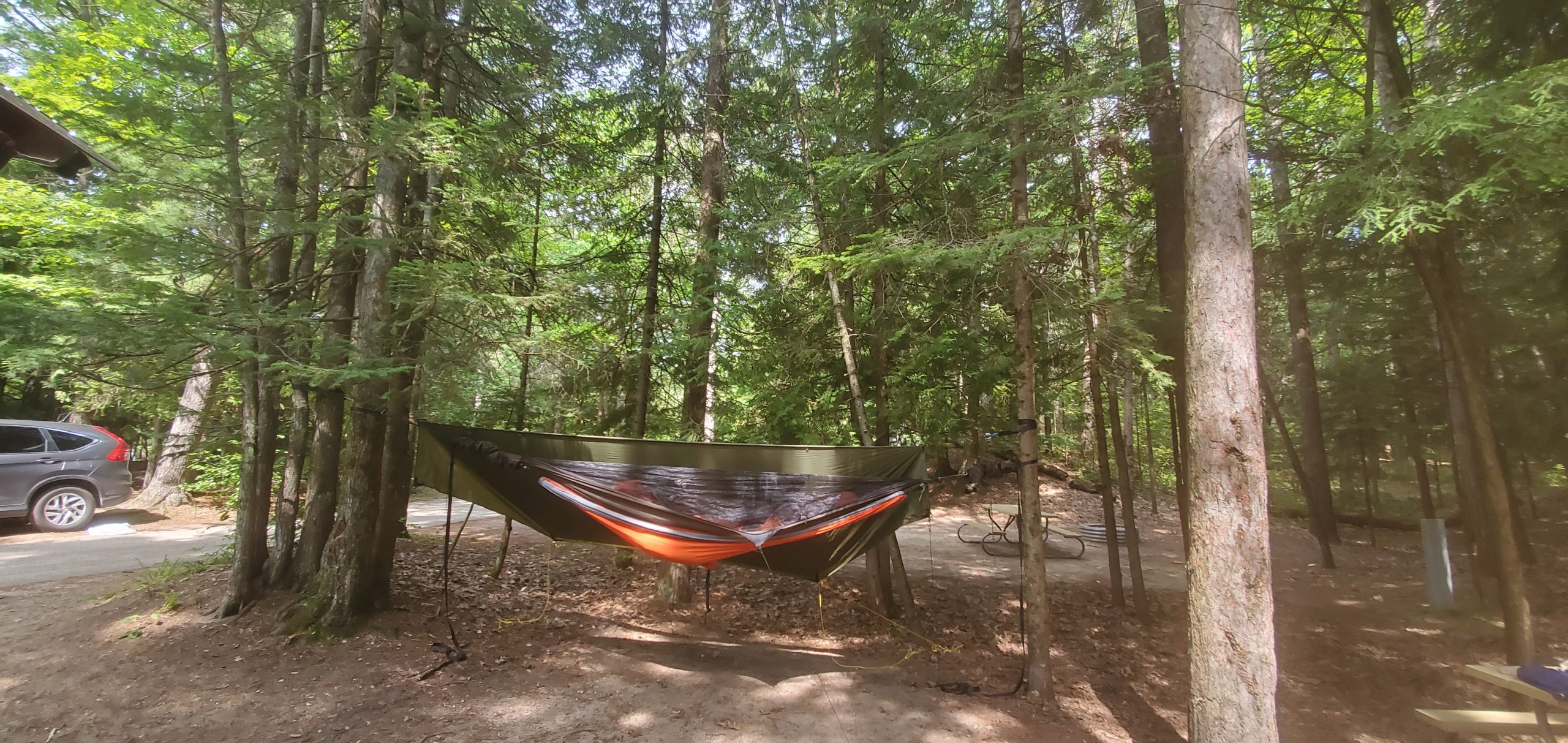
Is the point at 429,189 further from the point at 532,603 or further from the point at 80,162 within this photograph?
the point at 532,603

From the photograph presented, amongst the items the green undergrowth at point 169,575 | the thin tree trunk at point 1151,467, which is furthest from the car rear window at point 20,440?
the thin tree trunk at point 1151,467

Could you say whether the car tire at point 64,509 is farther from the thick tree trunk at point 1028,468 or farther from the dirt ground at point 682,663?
the thick tree trunk at point 1028,468

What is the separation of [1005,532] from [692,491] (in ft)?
19.0

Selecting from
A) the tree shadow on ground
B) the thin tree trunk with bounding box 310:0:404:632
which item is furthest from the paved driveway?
the tree shadow on ground

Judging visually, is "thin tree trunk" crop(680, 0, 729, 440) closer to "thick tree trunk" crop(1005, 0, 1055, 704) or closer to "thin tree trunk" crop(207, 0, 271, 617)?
"thick tree trunk" crop(1005, 0, 1055, 704)

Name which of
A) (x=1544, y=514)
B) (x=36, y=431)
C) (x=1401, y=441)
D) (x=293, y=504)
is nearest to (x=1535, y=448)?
(x=1401, y=441)

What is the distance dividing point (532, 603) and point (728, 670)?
7.81 feet

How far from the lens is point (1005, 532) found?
8883 millimetres

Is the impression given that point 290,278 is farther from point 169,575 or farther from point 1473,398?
point 1473,398

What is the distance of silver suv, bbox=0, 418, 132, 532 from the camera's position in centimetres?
729

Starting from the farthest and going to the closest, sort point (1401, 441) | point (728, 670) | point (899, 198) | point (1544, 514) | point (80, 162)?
1. point (1544, 514)
2. point (1401, 441)
3. point (899, 198)
4. point (728, 670)
5. point (80, 162)

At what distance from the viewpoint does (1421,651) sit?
17.4 ft

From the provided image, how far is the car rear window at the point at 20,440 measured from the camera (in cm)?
727

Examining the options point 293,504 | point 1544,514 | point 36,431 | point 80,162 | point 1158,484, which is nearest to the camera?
point 80,162
